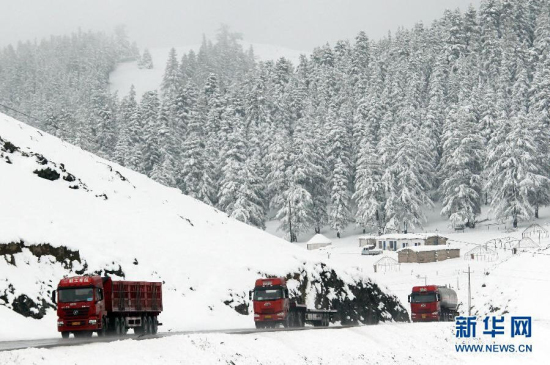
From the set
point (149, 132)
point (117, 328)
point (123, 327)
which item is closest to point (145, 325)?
point (123, 327)

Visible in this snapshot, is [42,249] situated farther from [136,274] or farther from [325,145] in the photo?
[325,145]

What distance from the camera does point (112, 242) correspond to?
1802 inches

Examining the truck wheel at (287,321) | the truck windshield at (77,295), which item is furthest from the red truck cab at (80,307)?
the truck wheel at (287,321)

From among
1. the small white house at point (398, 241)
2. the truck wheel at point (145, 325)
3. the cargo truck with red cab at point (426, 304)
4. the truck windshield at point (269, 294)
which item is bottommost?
the cargo truck with red cab at point (426, 304)

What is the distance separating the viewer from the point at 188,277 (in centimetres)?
4712

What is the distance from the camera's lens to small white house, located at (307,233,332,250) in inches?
4631

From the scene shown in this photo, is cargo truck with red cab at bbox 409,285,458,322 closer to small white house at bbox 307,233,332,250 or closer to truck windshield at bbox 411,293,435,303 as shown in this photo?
truck windshield at bbox 411,293,435,303

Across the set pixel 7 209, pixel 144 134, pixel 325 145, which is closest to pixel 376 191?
pixel 325 145

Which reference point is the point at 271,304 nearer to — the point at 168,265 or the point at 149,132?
the point at 168,265

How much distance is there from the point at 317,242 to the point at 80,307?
89961 millimetres

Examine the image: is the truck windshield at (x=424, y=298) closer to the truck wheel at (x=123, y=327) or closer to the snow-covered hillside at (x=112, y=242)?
the snow-covered hillside at (x=112, y=242)

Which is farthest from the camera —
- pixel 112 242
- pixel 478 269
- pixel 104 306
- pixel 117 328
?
pixel 478 269

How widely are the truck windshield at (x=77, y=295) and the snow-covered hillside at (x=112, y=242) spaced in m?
4.21

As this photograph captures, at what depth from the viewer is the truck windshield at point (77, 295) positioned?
3019 cm
